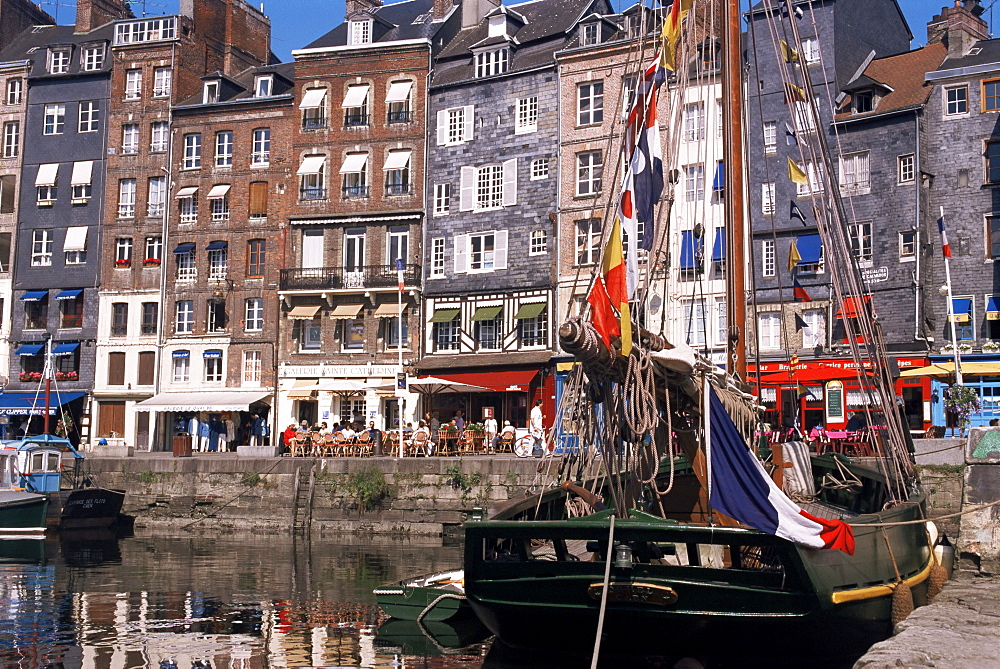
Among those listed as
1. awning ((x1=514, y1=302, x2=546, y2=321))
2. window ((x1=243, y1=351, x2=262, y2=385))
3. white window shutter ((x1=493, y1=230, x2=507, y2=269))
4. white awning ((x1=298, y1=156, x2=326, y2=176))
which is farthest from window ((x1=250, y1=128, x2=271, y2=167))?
awning ((x1=514, y1=302, x2=546, y2=321))

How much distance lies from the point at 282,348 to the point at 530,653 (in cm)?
3597

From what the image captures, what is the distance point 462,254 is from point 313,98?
9.70 meters

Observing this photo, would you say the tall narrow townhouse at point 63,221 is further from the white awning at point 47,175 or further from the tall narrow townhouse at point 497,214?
the tall narrow townhouse at point 497,214

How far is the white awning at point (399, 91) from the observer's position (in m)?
50.0

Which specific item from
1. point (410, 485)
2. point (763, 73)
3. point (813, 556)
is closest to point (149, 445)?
point (410, 485)

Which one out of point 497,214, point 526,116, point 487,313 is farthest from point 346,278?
point 526,116

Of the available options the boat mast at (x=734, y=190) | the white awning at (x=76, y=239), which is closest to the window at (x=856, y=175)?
the boat mast at (x=734, y=190)

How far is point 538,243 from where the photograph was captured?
4697 centimetres

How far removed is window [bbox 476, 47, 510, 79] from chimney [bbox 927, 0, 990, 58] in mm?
16904

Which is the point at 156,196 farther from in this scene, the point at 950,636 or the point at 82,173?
the point at 950,636

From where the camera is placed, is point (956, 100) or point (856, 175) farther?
point (856, 175)

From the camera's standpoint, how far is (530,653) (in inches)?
615

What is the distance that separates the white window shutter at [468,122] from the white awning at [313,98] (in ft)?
20.9

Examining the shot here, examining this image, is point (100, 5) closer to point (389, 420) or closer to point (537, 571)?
point (389, 420)
